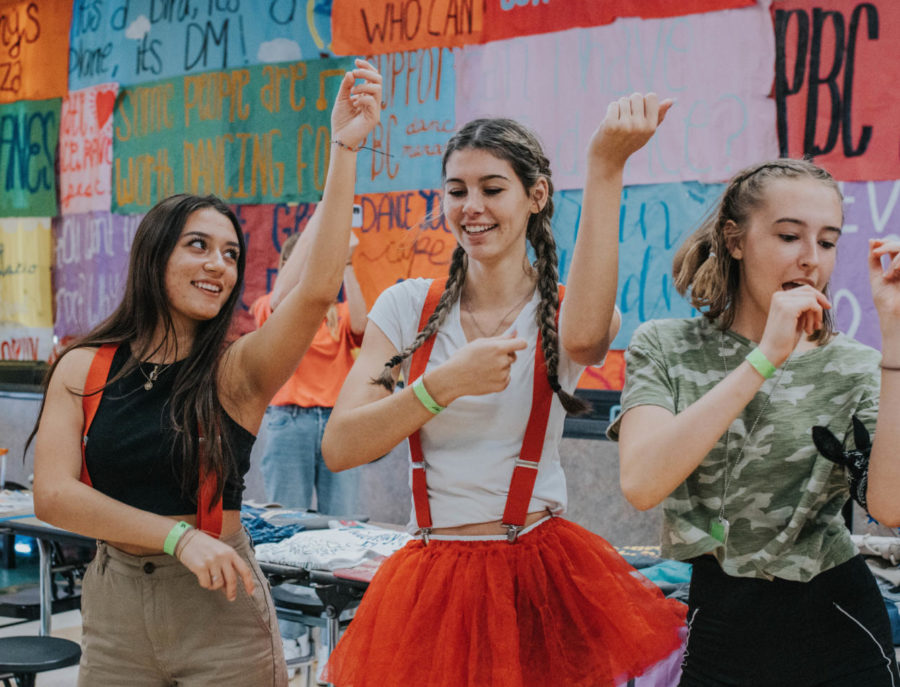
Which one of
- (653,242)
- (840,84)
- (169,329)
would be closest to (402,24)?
(653,242)

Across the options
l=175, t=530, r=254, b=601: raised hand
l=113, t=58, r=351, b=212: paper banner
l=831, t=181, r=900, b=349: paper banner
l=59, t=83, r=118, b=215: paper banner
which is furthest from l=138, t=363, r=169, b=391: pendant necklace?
l=59, t=83, r=118, b=215: paper banner

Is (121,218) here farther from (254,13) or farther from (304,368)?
(304,368)

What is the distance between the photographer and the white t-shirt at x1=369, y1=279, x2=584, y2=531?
154 cm

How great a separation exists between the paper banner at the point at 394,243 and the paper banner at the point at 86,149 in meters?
2.26

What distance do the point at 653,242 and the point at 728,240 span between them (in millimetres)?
2817

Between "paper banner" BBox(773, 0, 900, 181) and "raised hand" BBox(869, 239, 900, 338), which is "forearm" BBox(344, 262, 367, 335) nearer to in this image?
"paper banner" BBox(773, 0, 900, 181)

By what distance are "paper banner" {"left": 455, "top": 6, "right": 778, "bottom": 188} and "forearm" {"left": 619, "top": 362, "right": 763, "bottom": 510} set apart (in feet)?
9.64

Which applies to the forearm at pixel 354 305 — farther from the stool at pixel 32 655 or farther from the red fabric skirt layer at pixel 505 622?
the red fabric skirt layer at pixel 505 622

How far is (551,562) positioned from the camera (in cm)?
154

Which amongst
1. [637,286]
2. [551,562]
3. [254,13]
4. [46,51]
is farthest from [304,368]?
[46,51]

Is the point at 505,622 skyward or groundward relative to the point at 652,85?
groundward

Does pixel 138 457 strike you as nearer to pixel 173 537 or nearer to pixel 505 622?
pixel 173 537

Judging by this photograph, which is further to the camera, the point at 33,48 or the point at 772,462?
the point at 33,48

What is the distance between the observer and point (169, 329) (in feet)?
6.32
